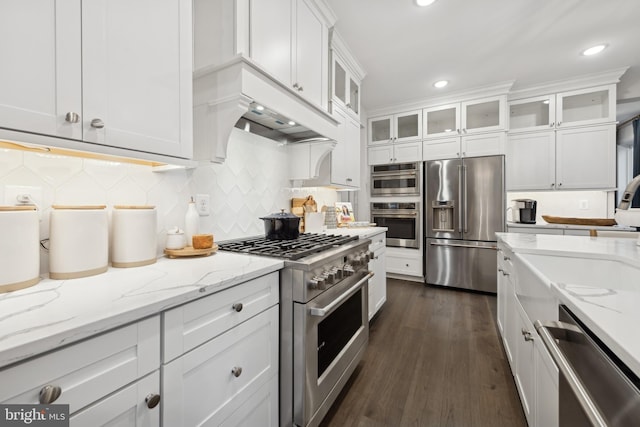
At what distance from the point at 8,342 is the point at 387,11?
2728mm

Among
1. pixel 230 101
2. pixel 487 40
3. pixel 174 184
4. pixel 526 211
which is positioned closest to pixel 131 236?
pixel 174 184

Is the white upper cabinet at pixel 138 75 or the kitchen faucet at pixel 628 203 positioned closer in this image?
the white upper cabinet at pixel 138 75

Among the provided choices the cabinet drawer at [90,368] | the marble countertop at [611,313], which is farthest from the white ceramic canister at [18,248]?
the marble countertop at [611,313]

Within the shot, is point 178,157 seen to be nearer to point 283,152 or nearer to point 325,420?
point 283,152

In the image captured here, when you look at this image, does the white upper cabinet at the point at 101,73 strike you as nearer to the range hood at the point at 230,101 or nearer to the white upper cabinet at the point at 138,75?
the white upper cabinet at the point at 138,75

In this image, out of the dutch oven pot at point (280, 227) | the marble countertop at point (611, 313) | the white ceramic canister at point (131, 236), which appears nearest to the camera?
the marble countertop at point (611, 313)

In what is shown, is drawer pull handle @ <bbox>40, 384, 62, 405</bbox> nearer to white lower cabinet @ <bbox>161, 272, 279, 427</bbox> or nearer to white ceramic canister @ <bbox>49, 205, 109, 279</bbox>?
white lower cabinet @ <bbox>161, 272, 279, 427</bbox>

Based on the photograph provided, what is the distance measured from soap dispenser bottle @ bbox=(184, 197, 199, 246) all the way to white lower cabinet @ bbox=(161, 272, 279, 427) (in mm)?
536

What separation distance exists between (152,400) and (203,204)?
3.46 ft

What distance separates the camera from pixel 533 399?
1166 millimetres

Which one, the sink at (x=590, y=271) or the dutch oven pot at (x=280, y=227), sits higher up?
the dutch oven pot at (x=280, y=227)

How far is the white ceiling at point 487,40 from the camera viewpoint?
2123 millimetres

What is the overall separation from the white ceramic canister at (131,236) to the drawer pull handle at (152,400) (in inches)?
22.5

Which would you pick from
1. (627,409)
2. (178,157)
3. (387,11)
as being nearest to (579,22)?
(387,11)
